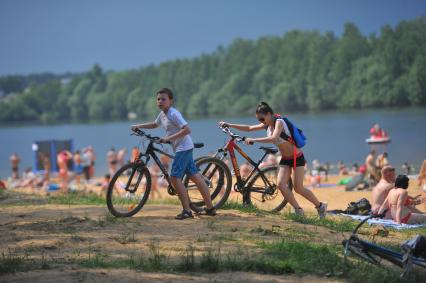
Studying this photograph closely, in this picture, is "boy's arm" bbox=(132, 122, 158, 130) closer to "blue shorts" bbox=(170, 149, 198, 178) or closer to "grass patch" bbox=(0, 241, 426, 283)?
"blue shorts" bbox=(170, 149, 198, 178)

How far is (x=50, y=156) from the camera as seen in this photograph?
34.3m

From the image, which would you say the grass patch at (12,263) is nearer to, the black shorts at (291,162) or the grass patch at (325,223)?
the grass patch at (325,223)

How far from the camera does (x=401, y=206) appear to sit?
1118 centimetres

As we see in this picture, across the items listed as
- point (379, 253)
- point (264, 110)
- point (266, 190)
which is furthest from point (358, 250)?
point (266, 190)

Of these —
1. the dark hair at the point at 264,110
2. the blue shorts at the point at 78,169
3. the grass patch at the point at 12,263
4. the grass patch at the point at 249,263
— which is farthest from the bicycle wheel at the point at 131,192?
the blue shorts at the point at 78,169

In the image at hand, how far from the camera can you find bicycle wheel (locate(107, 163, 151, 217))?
29.4 ft

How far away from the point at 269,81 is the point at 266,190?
362ft

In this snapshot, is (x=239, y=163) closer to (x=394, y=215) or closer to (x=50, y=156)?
(x=394, y=215)

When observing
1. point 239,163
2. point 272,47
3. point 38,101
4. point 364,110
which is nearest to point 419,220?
point 239,163

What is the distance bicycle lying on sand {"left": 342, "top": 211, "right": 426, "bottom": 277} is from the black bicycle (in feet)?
10.9

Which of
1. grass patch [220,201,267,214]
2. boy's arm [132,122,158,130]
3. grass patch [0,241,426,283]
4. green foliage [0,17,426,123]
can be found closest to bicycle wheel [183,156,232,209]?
grass patch [220,201,267,214]

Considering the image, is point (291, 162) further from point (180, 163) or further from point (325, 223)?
point (180, 163)

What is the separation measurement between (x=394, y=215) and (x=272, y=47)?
125913 mm

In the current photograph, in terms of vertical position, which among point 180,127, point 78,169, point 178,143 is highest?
point 180,127
